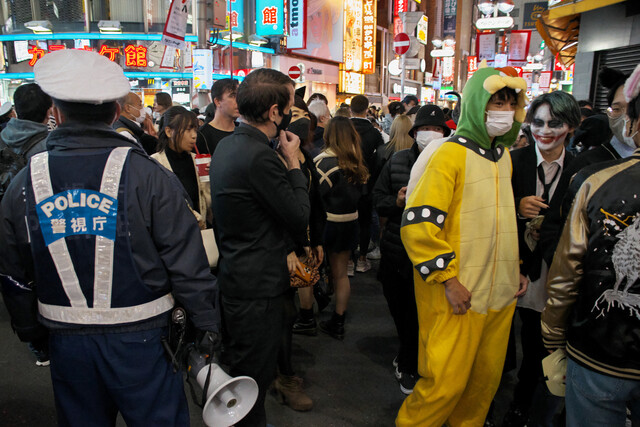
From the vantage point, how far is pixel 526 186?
2.99m

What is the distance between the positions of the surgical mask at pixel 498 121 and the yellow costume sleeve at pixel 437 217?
0.20 m

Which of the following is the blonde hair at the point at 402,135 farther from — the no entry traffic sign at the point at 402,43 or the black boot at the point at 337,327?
the no entry traffic sign at the point at 402,43

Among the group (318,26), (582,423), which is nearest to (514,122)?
(582,423)

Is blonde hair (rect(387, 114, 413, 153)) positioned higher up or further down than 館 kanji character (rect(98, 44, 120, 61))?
further down

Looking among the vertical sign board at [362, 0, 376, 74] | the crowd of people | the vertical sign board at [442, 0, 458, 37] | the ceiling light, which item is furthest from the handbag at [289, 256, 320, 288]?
the vertical sign board at [442, 0, 458, 37]

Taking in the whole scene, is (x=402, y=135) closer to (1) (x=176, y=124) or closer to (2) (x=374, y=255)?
(2) (x=374, y=255)

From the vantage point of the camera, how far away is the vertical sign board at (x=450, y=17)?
151 feet

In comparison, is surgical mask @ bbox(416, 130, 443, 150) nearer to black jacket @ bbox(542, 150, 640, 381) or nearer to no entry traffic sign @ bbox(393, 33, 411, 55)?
black jacket @ bbox(542, 150, 640, 381)

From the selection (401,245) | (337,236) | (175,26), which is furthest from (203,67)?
(401,245)

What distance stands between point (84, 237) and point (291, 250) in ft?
3.96

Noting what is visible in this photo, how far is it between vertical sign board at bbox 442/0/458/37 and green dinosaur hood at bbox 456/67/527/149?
47959 mm

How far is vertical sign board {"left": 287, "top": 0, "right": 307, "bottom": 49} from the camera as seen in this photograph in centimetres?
2258

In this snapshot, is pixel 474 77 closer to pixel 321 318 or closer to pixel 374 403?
pixel 374 403

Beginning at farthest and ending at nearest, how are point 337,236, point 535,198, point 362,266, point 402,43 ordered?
1. point 402,43
2. point 362,266
3. point 337,236
4. point 535,198
